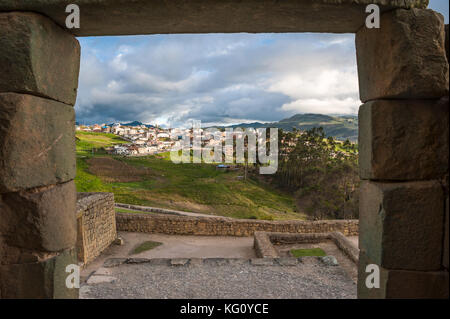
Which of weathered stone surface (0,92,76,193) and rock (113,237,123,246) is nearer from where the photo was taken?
weathered stone surface (0,92,76,193)

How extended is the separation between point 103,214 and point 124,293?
7.46 meters

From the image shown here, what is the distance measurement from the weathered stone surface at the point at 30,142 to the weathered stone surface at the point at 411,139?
9.72 feet

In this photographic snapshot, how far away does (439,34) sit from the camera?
2412 millimetres

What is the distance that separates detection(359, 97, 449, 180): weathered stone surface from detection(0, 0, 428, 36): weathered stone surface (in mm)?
916


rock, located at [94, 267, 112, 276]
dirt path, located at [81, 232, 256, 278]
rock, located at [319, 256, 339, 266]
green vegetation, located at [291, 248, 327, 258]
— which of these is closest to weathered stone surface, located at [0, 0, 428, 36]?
rock, located at [94, 267, 112, 276]

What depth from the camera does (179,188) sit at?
36.6m

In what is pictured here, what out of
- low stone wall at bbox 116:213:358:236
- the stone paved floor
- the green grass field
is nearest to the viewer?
the stone paved floor

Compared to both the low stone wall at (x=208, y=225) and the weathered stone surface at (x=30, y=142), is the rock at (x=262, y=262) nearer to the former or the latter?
the weathered stone surface at (x=30, y=142)

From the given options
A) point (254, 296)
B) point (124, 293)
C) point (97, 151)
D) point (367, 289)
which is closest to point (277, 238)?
point (254, 296)

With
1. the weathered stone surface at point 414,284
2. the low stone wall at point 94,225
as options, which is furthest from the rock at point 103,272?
the weathered stone surface at point 414,284

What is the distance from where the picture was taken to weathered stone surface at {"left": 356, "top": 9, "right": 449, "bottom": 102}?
2.35m

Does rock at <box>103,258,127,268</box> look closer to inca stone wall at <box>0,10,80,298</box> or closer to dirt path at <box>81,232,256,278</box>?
dirt path at <box>81,232,256,278</box>

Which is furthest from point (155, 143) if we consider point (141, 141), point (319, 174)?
point (319, 174)

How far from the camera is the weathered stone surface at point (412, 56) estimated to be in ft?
7.70
